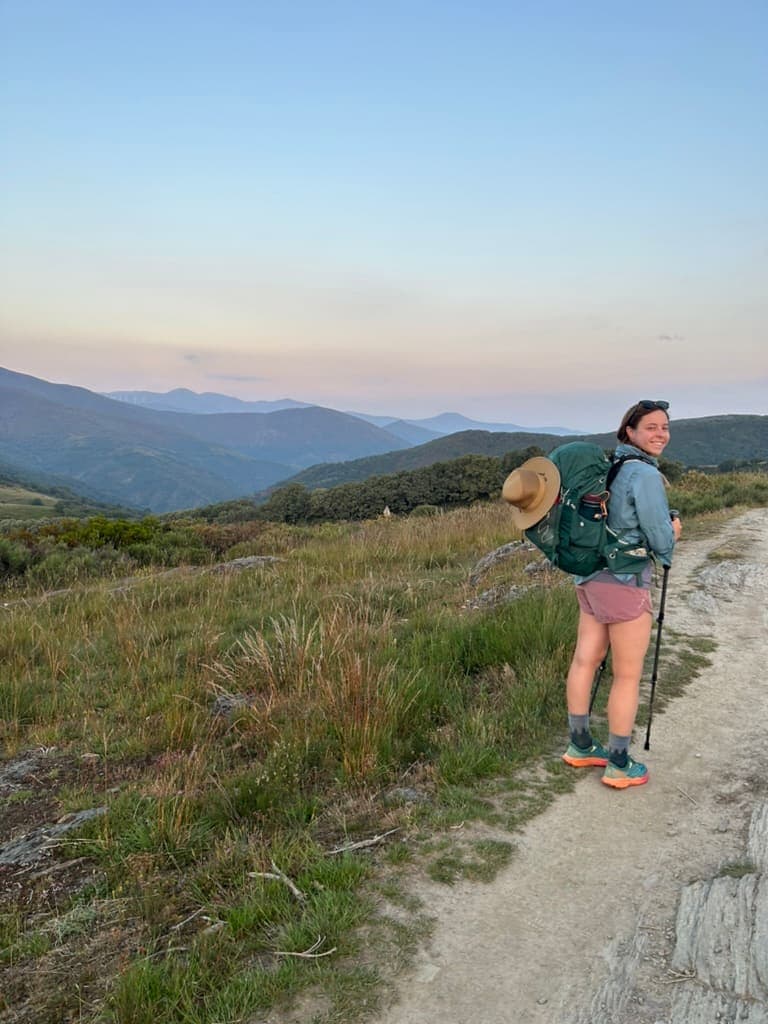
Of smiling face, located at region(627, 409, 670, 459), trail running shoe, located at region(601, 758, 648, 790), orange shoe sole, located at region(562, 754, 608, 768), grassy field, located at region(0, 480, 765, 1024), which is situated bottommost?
grassy field, located at region(0, 480, 765, 1024)

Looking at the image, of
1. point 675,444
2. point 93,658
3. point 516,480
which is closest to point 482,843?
point 516,480

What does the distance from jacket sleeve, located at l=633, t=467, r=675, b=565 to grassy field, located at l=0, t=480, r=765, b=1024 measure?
1561mm

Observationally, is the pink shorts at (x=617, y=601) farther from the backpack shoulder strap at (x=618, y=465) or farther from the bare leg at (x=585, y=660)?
the backpack shoulder strap at (x=618, y=465)

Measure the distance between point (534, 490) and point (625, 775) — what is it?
1768 millimetres

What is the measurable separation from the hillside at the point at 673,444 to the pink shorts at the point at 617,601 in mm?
73460

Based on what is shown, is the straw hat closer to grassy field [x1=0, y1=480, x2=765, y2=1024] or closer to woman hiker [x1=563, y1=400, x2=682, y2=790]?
woman hiker [x1=563, y1=400, x2=682, y2=790]

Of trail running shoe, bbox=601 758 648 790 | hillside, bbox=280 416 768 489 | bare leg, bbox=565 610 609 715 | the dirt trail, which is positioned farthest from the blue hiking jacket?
hillside, bbox=280 416 768 489

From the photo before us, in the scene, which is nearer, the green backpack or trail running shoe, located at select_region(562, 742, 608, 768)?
the green backpack

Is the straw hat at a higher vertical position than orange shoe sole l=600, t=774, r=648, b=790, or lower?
higher

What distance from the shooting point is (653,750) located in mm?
4102

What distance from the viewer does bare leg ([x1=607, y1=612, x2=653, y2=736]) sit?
3.58 meters

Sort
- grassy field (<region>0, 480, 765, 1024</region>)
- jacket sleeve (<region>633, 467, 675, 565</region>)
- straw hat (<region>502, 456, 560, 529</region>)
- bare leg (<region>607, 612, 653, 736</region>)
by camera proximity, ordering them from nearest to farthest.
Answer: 1. grassy field (<region>0, 480, 765, 1024</region>)
2. jacket sleeve (<region>633, 467, 675, 565</region>)
3. straw hat (<region>502, 456, 560, 529</region>)
4. bare leg (<region>607, 612, 653, 736</region>)

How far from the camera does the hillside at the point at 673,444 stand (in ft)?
357

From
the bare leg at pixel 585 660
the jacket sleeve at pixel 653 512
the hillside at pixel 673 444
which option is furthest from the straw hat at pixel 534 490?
the hillside at pixel 673 444
